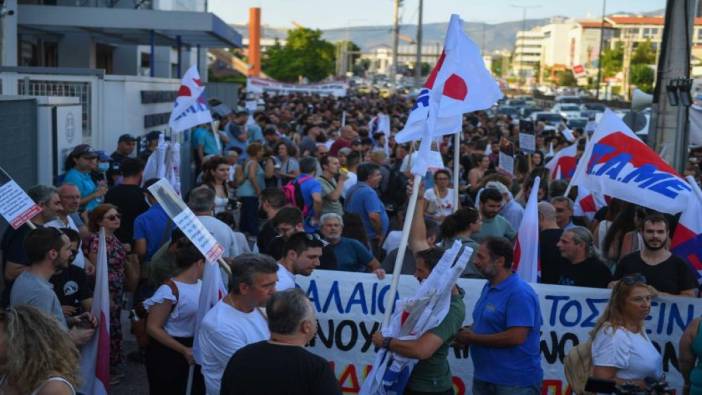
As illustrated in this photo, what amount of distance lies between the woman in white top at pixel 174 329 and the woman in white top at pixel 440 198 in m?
5.24

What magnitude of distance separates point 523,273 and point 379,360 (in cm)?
242

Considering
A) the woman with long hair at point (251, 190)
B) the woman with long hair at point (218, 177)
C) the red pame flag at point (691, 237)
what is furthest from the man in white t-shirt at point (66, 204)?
the woman with long hair at point (251, 190)

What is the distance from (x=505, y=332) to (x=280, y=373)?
1.95 m

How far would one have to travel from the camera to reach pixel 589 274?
7.26 m

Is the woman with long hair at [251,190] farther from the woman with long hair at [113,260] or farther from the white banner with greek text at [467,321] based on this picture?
the white banner with greek text at [467,321]

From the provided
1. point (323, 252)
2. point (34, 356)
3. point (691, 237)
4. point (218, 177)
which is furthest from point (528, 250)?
point (34, 356)

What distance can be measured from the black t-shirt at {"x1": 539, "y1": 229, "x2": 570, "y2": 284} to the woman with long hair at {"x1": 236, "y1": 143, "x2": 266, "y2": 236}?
553cm

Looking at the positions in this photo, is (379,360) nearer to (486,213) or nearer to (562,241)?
(562,241)

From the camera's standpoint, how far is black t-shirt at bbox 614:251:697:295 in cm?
681

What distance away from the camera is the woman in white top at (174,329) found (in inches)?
222

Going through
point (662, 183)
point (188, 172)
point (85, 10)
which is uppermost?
point (85, 10)

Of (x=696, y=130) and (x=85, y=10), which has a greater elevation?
(x=85, y=10)

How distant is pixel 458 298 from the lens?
5367mm

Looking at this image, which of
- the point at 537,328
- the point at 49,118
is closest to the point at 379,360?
the point at 537,328
